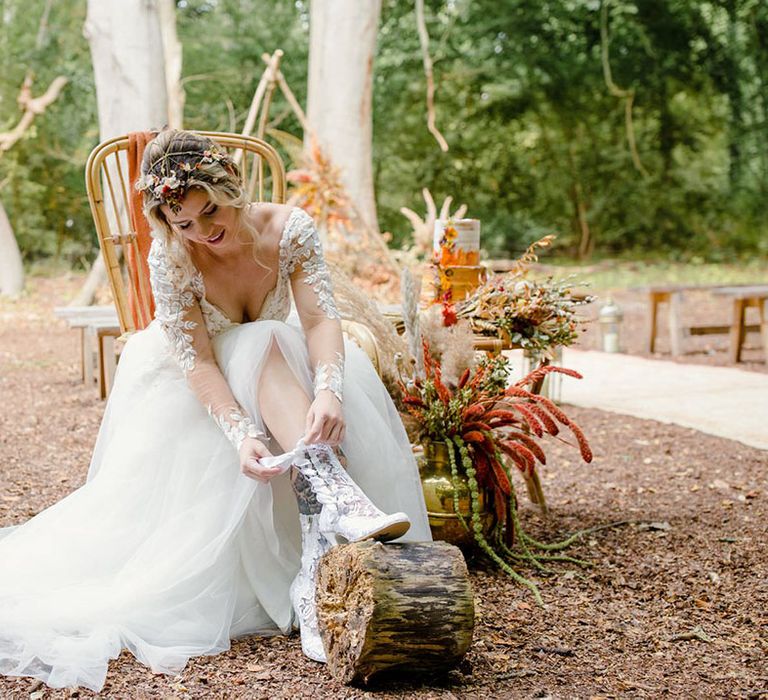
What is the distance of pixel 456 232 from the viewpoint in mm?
3232

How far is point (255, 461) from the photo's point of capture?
7.00 ft

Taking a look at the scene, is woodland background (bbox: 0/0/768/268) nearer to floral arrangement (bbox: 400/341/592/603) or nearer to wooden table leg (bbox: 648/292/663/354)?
wooden table leg (bbox: 648/292/663/354)

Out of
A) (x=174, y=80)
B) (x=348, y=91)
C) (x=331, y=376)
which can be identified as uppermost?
(x=174, y=80)

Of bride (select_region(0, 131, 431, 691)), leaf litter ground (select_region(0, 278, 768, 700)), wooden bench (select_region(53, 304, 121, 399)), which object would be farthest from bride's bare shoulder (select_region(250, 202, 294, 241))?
wooden bench (select_region(53, 304, 121, 399))

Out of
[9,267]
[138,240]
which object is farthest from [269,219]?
[9,267]

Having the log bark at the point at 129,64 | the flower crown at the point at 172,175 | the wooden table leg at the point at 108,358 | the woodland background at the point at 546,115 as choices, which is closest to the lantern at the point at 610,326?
the log bark at the point at 129,64

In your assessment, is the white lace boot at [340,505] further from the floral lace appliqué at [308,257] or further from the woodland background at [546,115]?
the woodland background at [546,115]

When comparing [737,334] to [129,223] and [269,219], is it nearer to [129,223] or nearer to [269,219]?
[129,223]

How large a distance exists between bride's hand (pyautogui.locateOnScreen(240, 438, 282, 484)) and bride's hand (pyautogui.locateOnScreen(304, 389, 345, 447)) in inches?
4.2

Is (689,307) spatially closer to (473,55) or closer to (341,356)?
(473,55)

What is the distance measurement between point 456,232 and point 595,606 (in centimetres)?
138

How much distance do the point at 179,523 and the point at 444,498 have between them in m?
0.76

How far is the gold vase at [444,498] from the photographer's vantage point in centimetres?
262

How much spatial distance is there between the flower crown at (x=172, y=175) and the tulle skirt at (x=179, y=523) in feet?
1.28
